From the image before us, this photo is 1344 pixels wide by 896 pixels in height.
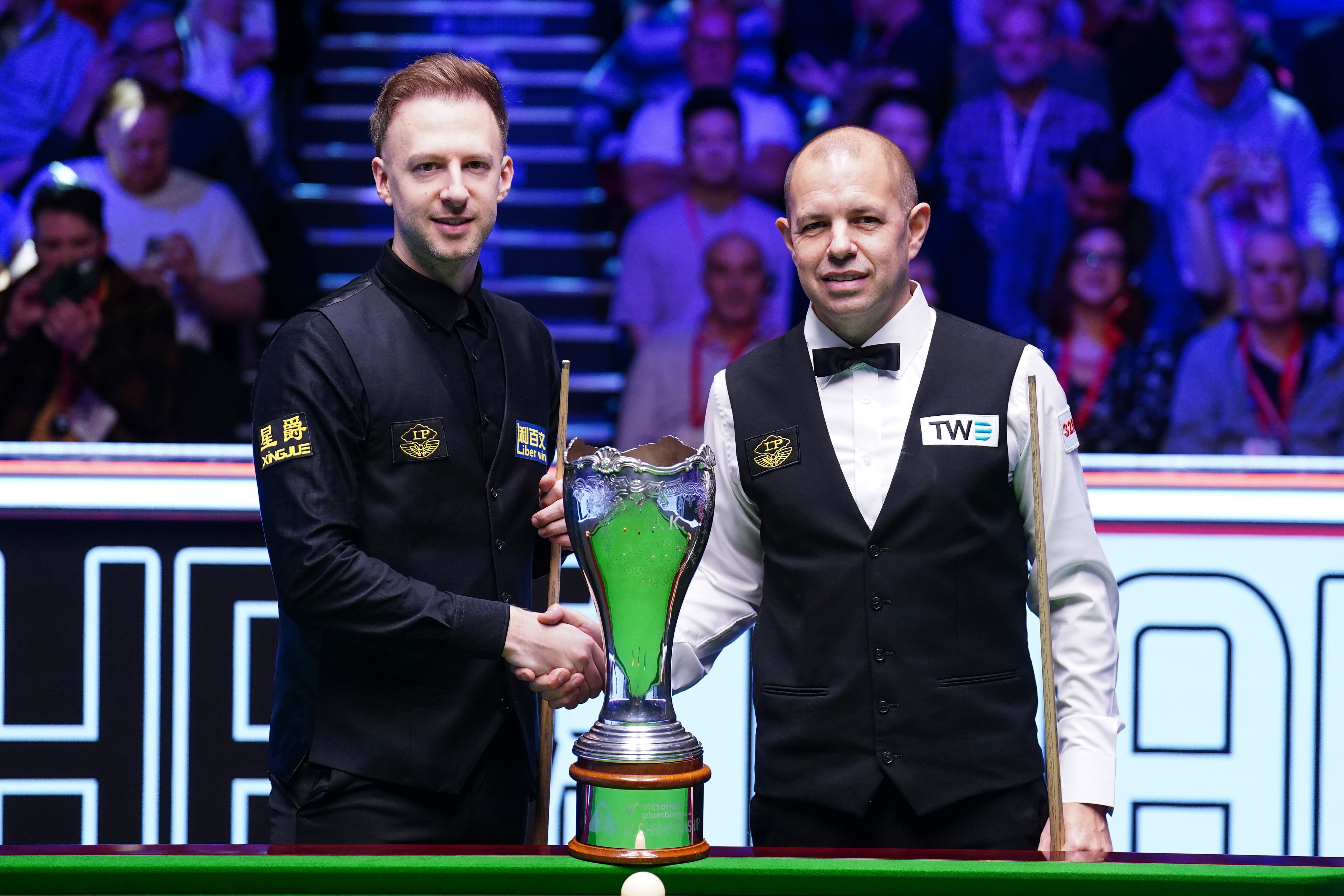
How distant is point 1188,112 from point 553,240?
2.41m

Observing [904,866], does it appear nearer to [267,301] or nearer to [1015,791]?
[1015,791]

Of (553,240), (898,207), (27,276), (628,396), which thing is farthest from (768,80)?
(898,207)

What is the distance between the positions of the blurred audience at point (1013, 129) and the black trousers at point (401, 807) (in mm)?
3101

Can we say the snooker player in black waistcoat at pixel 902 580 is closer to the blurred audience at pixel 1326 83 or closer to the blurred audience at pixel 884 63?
the blurred audience at pixel 884 63

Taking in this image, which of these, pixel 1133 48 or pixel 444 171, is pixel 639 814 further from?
pixel 1133 48

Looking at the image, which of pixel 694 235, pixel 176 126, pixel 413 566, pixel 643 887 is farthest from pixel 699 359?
pixel 643 887

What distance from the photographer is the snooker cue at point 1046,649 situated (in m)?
1.63

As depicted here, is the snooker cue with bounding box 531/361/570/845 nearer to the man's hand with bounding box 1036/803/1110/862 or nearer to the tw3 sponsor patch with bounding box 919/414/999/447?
the tw3 sponsor patch with bounding box 919/414/999/447

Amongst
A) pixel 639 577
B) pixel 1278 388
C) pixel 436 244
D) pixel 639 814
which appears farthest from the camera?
pixel 1278 388

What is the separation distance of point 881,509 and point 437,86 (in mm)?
818

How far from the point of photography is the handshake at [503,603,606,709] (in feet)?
5.40

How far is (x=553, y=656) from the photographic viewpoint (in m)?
1.65

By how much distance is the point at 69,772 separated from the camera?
9.56ft

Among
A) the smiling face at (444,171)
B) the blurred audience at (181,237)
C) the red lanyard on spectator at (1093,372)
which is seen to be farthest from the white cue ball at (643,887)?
the blurred audience at (181,237)
